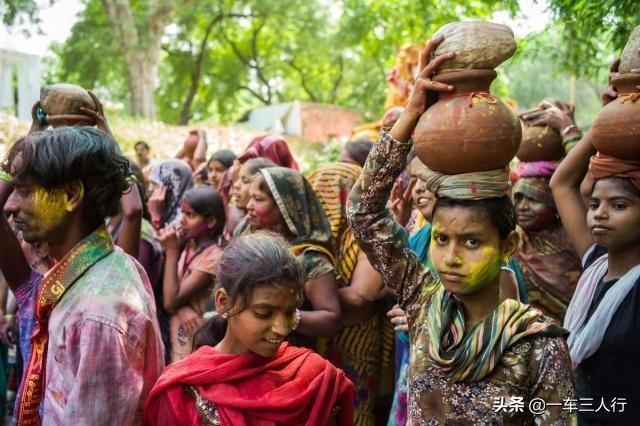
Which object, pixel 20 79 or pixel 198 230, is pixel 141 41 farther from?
pixel 198 230

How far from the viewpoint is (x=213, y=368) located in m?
2.75

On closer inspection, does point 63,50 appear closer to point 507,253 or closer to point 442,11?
point 442,11

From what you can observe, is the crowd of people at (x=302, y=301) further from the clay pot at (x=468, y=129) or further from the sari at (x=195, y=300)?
the sari at (x=195, y=300)

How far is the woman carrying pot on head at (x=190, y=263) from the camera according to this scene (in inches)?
193

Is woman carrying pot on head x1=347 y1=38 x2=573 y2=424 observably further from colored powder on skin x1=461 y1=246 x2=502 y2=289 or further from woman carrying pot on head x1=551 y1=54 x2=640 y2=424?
woman carrying pot on head x1=551 y1=54 x2=640 y2=424

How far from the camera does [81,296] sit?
2535mm

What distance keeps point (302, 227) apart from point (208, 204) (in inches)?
45.5

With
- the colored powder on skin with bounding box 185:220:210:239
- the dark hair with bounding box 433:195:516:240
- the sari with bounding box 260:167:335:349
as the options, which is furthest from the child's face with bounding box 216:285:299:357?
the colored powder on skin with bounding box 185:220:210:239

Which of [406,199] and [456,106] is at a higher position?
[456,106]

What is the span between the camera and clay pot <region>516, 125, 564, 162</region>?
4730 mm

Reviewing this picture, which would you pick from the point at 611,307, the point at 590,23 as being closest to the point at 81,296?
the point at 611,307

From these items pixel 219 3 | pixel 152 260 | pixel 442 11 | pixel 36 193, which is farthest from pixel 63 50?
pixel 36 193

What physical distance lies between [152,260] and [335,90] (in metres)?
29.5

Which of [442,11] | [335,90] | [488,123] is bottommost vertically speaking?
[335,90]
